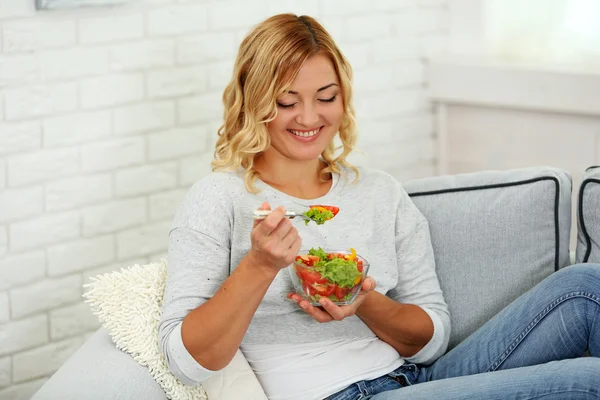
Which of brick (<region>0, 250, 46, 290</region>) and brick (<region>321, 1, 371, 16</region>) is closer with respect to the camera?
brick (<region>0, 250, 46, 290</region>)

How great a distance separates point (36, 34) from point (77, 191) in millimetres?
427

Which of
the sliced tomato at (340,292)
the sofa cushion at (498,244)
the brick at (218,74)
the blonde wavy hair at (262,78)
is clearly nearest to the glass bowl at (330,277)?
the sliced tomato at (340,292)

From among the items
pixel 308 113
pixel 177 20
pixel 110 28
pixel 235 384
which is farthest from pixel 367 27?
pixel 235 384

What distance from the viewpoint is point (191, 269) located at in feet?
5.67

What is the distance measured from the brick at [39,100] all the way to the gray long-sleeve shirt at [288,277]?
659 millimetres

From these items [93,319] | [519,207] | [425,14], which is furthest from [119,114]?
[425,14]

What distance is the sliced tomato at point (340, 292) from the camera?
165 centimetres

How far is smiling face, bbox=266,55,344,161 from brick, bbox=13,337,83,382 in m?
0.94

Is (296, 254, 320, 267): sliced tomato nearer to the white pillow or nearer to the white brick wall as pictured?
the white pillow

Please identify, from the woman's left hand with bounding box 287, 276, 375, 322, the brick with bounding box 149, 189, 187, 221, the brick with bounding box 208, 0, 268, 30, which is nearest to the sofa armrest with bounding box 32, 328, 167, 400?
the woman's left hand with bounding box 287, 276, 375, 322

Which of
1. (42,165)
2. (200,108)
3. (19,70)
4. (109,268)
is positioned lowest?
(109,268)

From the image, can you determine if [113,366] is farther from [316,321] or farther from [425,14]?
[425,14]

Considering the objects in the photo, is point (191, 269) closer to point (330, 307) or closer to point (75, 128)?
point (330, 307)

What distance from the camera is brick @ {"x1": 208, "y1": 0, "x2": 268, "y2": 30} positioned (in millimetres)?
2650
